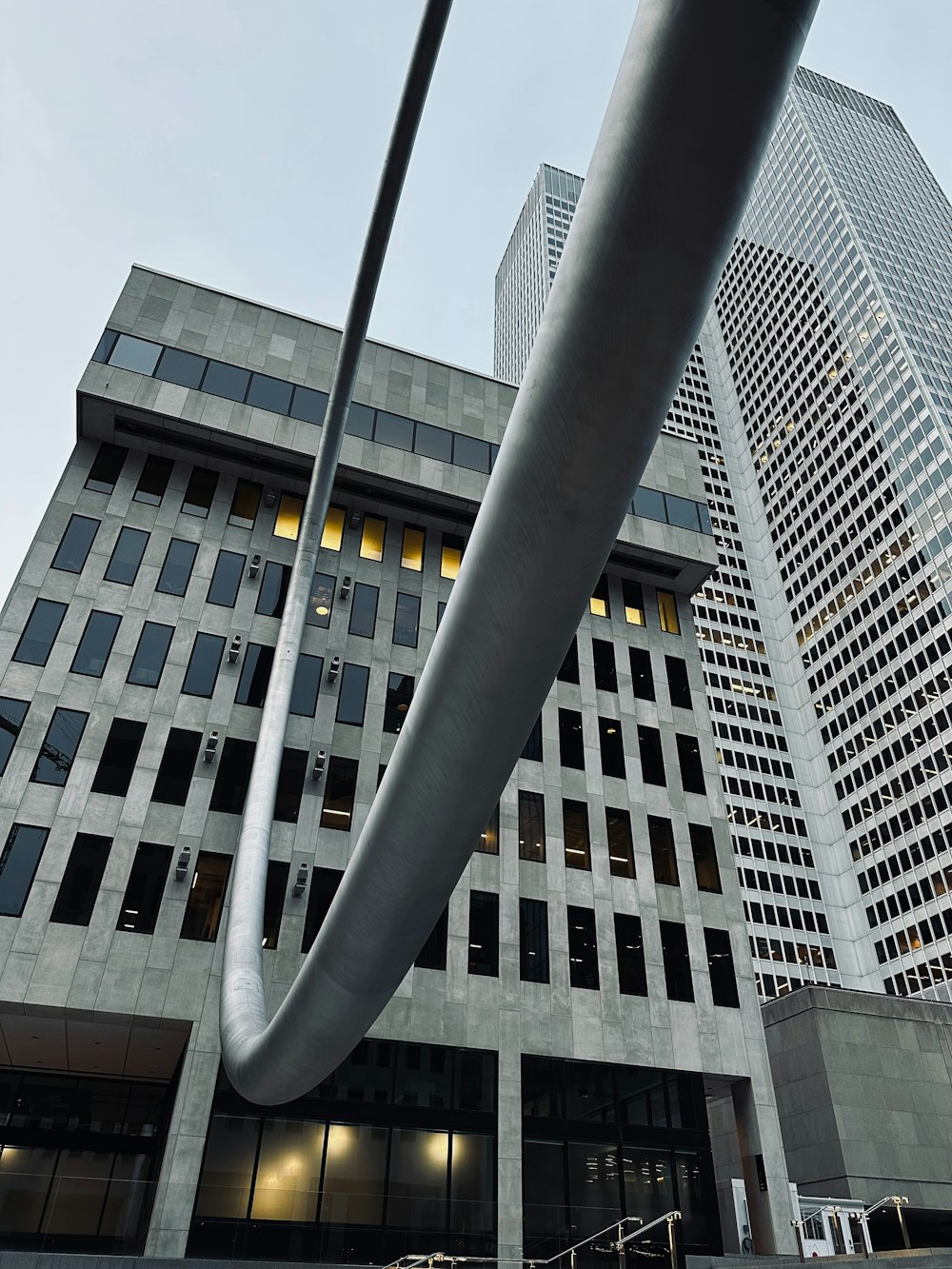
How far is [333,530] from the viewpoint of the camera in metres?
35.5

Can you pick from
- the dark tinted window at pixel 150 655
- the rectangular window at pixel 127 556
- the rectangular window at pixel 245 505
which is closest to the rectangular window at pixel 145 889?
the dark tinted window at pixel 150 655

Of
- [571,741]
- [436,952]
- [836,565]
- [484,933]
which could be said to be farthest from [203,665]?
[836,565]

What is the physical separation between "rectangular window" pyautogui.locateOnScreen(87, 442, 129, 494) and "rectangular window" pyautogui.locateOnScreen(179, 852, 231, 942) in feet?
45.9

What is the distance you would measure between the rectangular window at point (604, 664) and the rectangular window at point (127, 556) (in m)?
17.8

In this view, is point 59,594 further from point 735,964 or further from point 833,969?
point 833,969

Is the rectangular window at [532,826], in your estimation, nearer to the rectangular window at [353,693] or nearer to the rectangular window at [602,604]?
the rectangular window at [353,693]

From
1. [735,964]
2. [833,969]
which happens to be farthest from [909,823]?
[735,964]

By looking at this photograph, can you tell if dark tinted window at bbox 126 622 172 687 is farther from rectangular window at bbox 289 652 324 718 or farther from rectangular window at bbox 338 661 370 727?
rectangular window at bbox 338 661 370 727

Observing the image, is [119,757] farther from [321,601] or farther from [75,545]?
[321,601]

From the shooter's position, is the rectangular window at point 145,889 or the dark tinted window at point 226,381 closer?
the rectangular window at point 145,889

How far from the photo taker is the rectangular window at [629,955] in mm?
30094

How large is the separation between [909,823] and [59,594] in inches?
4122

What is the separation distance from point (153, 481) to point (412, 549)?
10170 mm

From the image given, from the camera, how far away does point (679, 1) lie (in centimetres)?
222
